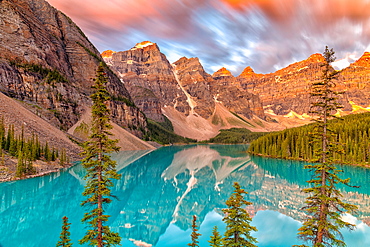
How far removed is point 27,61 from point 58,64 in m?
21.6

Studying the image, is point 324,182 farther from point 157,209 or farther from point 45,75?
point 45,75

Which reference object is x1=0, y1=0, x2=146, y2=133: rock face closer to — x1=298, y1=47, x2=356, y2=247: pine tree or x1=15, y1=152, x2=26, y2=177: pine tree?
x1=15, y1=152, x2=26, y2=177: pine tree

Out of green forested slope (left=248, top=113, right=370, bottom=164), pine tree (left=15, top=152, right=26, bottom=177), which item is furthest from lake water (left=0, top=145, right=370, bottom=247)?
green forested slope (left=248, top=113, right=370, bottom=164)

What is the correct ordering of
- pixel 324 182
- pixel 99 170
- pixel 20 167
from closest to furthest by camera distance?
pixel 324 182, pixel 99 170, pixel 20 167

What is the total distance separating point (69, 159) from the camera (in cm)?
6681

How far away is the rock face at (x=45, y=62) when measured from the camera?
96062 mm

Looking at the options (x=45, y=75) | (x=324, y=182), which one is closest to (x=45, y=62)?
(x=45, y=75)

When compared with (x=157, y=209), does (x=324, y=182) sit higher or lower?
higher

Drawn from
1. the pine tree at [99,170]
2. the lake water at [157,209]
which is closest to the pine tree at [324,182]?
the lake water at [157,209]

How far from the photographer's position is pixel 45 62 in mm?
112812

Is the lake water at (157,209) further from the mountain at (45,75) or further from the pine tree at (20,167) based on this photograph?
the mountain at (45,75)

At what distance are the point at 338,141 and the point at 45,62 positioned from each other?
12840 cm

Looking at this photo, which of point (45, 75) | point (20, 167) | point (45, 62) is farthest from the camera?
point (45, 62)

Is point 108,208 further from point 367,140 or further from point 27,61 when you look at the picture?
point 27,61
